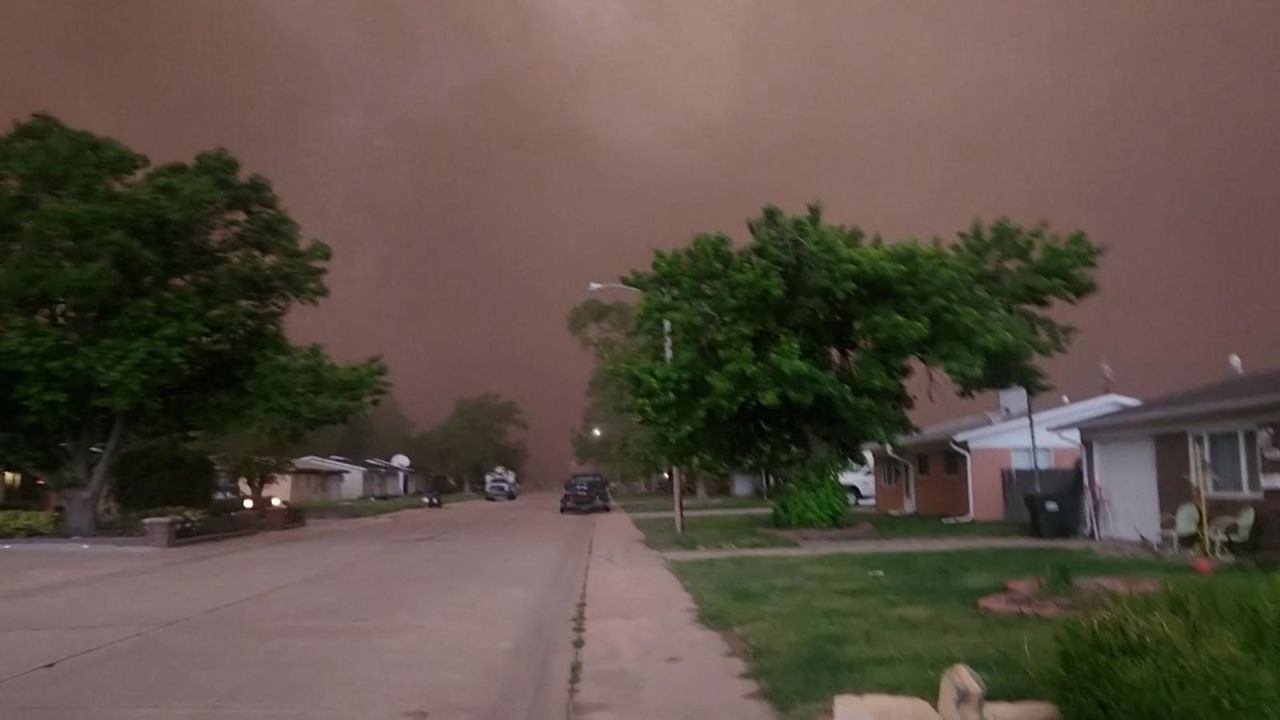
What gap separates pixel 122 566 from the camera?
27609 mm

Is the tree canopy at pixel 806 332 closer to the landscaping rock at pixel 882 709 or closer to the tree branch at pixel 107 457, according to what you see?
the tree branch at pixel 107 457

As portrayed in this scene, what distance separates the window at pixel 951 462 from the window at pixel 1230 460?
16851mm

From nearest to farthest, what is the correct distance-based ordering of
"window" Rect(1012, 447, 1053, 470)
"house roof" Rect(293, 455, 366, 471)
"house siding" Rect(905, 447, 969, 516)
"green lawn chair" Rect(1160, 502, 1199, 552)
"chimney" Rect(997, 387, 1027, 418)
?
"green lawn chair" Rect(1160, 502, 1199, 552)
"window" Rect(1012, 447, 1053, 470)
"house siding" Rect(905, 447, 969, 516)
"chimney" Rect(997, 387, 1027, 418)
"house roof" Rect(293, 455, 366, 471)

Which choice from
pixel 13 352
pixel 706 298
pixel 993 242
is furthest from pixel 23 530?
pixel 993 242

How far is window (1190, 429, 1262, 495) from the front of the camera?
70.4ft

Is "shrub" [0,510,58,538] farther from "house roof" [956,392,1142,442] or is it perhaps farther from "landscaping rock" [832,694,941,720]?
"landscaping rock" [832,694,941,720]

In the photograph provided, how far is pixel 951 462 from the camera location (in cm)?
4097

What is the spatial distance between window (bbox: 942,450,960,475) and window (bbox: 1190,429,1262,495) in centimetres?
1685

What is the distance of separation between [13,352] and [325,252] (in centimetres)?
950

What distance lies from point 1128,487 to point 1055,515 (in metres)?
2.21

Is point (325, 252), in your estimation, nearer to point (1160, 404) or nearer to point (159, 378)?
point (159, 378)

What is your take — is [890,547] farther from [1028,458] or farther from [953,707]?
[953,707]

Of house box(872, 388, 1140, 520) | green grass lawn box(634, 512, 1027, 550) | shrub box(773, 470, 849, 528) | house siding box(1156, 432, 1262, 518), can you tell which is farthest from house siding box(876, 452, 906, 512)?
house siding box(1156, 432, 1262, 518)

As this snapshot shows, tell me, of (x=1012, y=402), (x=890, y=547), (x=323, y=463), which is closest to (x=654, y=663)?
(x=890, y=547)
